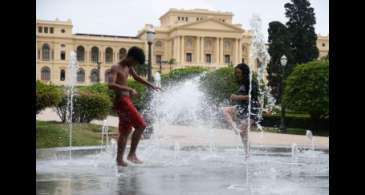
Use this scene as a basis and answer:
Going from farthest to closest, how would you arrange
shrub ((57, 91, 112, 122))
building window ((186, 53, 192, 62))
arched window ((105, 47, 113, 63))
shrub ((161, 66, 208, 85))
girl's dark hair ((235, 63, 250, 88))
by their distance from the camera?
building window ((186, 53, 192, 62)), arched window ((105, 47, 113, 63)), shrub ((161, 66, 208, 85)), shrub ((57, 91, 112, 122)), girl's dark hair ((235, 63, 250, 88))

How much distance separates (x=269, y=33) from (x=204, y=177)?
113 ft

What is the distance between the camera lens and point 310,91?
939 inches

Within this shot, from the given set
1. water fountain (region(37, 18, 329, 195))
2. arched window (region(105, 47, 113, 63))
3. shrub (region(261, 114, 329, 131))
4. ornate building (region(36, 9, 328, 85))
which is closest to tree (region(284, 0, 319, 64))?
shrub (region(261, 114, 329, 131))

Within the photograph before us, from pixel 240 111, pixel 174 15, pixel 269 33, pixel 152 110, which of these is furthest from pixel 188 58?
pixel 240 111

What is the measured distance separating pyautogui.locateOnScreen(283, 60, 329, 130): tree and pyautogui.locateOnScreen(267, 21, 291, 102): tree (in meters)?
11.6

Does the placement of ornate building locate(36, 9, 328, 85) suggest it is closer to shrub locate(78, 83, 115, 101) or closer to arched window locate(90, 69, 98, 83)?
arched window locate(90, 69, 98, 83)

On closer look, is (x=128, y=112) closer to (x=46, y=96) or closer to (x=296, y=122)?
(x=46, y=96)

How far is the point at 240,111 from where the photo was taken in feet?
23.7

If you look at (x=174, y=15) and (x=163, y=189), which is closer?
(x=163, y=189)

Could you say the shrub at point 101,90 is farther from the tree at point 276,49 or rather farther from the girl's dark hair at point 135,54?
the girl's dark hair at point 135,54

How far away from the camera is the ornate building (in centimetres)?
7000

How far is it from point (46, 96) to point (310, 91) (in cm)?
1311

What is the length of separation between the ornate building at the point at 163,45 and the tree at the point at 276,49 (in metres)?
31.1
